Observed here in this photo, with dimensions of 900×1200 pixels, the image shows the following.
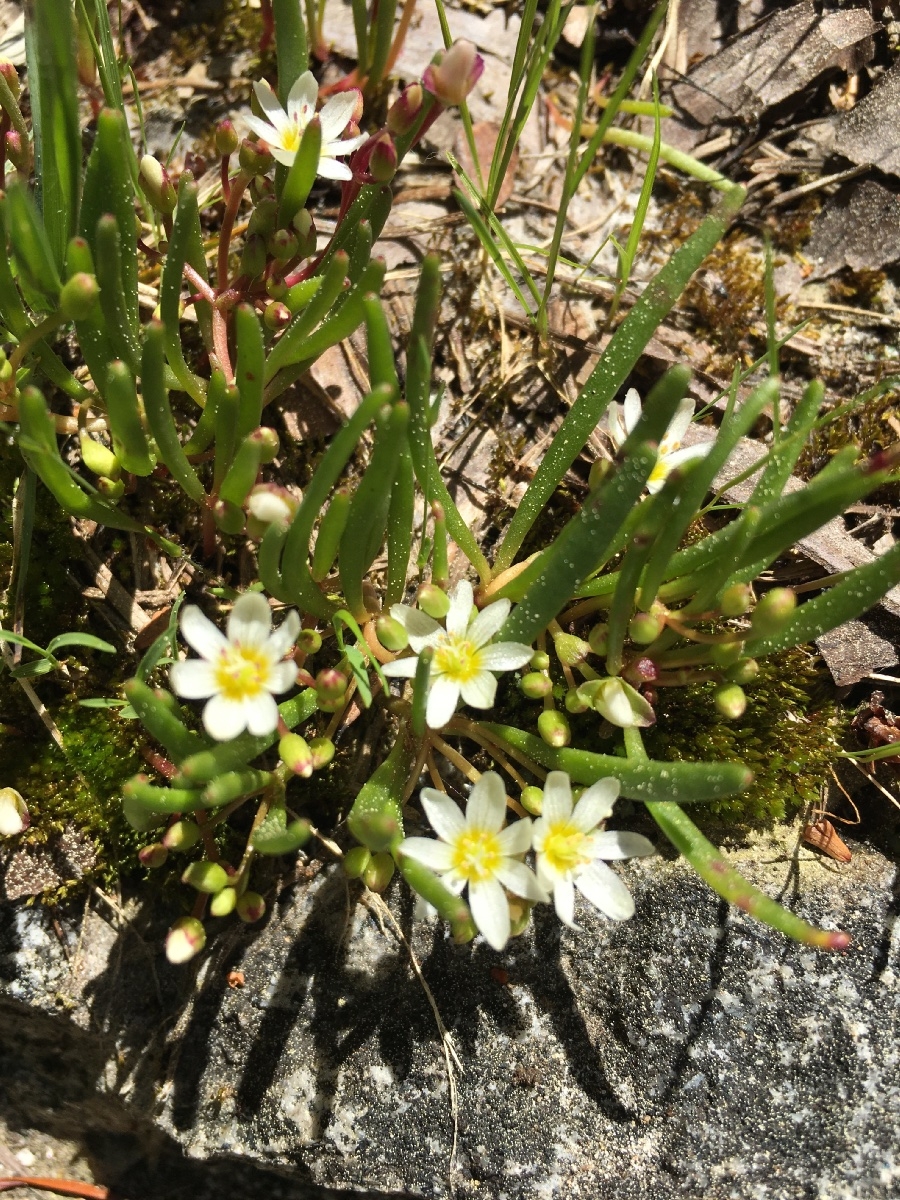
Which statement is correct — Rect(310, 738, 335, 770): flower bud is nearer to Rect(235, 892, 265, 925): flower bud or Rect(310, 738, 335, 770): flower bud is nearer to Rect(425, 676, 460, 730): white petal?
Rect(425, 676, 460, 730): white petal

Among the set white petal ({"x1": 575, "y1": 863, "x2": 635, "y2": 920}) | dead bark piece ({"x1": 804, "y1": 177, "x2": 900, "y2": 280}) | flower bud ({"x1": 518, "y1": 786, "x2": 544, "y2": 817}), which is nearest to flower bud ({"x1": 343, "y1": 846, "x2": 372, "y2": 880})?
flower bud ({"x1": 518, "y1": 786, "x2": 544, "y2": 817})

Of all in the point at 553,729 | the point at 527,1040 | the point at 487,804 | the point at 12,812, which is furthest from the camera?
the point at 527,1040

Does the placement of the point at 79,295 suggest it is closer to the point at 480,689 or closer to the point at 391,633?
the point at 391,633

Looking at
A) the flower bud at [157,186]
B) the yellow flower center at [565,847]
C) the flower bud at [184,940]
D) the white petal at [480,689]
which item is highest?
the flower bud at [157,186]

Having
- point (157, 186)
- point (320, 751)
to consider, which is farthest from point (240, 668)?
point (157, 186)

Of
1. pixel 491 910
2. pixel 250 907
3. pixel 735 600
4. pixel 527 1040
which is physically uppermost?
pixel 735 600

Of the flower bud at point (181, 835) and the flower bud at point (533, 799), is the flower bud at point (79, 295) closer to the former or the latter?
the flower bud at point (181, 835)

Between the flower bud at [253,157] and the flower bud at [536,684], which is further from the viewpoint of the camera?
the flower bud at [253,157]

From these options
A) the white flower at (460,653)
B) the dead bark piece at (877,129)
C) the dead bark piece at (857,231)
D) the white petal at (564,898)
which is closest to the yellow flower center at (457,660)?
the white flower at (460,653)
